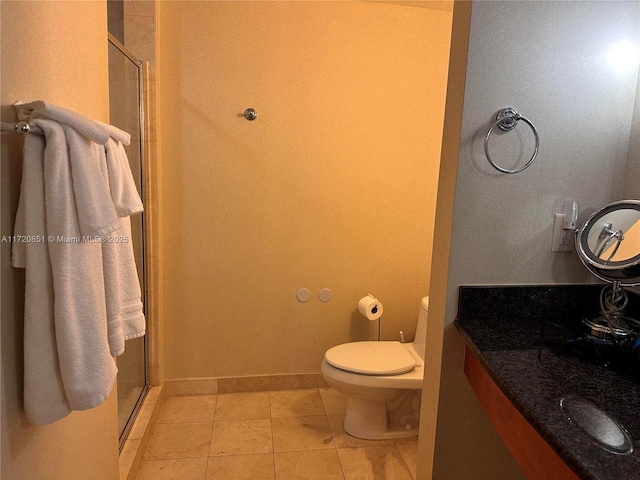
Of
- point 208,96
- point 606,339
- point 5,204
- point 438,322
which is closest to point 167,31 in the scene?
point 208,96

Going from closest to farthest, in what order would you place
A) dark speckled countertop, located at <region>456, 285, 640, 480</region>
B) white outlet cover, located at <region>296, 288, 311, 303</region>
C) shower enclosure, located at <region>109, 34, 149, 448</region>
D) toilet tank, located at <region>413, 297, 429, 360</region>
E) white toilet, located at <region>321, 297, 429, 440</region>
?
dark speckled countertop, located at <region>456, 285, 640, 480</region>
shower enclosure, located at <region>109, 34, 149, 448</region>
white toilet, located at <region>321, 297, 429, 440</region>
toilet tank, located at <region>413, 297, 429, 360</region>
white outlet cover, located at <region>296, 288, 311, 303</region>

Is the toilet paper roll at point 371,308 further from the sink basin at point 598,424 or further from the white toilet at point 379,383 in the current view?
the sink basin at point 598,424

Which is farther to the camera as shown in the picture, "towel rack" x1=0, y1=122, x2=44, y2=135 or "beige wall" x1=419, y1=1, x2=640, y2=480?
"beige wall" x1=419, y1=1, x2=640, y2=480

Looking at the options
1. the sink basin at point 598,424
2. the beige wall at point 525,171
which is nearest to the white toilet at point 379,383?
the beige wall at point 525,171

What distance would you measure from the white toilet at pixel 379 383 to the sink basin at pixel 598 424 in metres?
1.28

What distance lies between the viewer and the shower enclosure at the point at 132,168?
196cm

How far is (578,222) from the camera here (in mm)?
1331

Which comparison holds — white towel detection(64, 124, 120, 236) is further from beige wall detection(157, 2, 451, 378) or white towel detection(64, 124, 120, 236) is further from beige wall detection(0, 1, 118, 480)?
beige wall detection(157, 2, 451, 378)

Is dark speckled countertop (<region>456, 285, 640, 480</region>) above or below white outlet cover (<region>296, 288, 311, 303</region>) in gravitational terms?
above

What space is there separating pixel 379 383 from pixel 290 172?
1.23m

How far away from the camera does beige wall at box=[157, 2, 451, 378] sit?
2402 mm

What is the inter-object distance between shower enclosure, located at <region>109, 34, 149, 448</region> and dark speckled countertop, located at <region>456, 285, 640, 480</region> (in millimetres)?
1544

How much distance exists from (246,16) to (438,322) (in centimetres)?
191

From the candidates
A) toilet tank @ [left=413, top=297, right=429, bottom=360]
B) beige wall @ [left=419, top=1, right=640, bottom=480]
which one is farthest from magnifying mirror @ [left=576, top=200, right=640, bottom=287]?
toilet tank @ [left=413, top=297, right=429, bottom=360]
